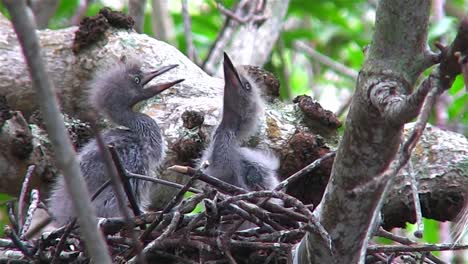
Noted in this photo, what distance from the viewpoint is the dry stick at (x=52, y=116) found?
149 centimetres

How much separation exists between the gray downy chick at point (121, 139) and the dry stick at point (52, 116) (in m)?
1.71

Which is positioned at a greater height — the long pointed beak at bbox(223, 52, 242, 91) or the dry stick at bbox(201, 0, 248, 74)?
the dry stick at bbox(201, 0, 248, 74)

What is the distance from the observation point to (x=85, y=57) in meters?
4.49

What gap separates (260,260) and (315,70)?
445cm

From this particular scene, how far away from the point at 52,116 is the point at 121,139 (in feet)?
7.55

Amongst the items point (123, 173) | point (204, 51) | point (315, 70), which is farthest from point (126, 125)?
point (315, 70)

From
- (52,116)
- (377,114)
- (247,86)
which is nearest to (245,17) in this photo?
(247,86)

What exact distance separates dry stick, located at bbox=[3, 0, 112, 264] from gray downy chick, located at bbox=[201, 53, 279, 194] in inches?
75.7

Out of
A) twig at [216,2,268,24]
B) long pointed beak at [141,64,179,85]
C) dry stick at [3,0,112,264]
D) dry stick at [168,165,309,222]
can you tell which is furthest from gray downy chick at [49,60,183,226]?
dry stick at [3,0,112,264]

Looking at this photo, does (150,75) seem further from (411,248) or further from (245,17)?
(411,248)

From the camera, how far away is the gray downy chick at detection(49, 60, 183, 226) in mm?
3588

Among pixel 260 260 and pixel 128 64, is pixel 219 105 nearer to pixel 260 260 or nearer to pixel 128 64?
pixel 128 64

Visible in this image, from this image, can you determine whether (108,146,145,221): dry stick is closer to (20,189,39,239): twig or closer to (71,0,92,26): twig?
(20,189,39,239): twig

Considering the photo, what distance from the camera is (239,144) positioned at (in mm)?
4117
